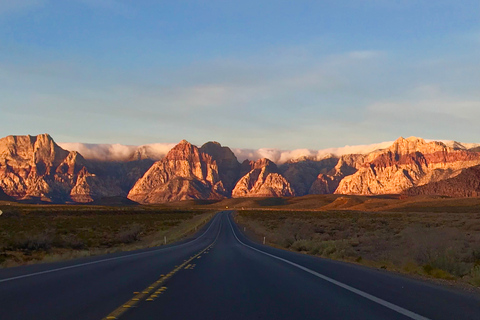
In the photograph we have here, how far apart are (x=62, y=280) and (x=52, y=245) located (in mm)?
25205

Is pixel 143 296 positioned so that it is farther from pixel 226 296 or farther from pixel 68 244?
pixel 68 244

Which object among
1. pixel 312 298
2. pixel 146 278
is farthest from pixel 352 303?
pixel 146 278

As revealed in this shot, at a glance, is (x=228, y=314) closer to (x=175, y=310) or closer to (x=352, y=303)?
(x=175, y=310)

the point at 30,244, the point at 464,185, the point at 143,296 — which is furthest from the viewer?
the point at 464,185

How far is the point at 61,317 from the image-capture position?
704 centimetres

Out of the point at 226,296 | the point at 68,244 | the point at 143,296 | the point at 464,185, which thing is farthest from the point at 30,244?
the point at 464,185

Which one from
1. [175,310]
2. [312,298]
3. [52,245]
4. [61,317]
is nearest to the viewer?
[61,317]

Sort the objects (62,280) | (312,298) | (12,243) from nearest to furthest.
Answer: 1. (312,298)
2. (62,280)
3. (12,243)

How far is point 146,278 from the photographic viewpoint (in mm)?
12266

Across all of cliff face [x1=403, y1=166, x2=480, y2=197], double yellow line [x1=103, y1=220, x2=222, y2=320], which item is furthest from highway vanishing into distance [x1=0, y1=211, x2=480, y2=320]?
cliff face [x1=403, y1=166, x2=480, y2=197]

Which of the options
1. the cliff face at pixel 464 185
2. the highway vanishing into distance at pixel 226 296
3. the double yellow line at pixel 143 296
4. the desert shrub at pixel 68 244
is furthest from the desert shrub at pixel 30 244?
the cliff face at pixel 464 185

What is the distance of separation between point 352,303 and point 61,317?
4785 millimetres

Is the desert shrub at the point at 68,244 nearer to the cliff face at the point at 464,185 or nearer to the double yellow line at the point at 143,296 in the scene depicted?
the double yellow line at the point at 143,296

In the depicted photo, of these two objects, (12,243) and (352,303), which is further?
(12,243)
